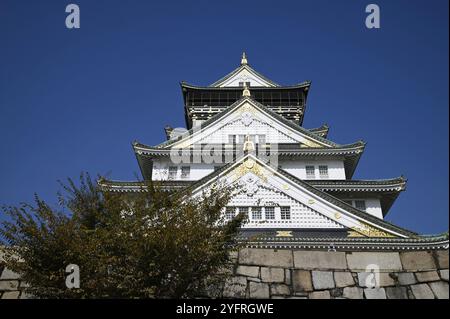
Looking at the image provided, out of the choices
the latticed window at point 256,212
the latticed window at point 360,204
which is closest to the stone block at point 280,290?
the latticed window at point 256,212

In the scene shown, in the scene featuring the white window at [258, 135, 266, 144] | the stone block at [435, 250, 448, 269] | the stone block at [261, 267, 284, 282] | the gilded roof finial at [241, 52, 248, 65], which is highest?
the gilded roof finial at [241, 52, 248, 65]

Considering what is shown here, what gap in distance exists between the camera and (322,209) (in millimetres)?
15586

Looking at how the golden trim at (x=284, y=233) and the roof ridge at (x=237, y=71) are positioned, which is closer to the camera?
the golden trim at (x=284, y=233)

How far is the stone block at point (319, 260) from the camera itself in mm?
9492

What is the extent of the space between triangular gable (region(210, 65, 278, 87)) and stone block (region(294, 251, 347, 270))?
83.2 feet

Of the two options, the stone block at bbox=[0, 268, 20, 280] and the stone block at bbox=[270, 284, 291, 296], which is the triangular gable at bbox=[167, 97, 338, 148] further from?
the stone block at bbox=[270, 284, 291, 296]

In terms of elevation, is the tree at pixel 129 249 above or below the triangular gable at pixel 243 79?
below

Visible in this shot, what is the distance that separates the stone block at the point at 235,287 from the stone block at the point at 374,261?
8.96 feet

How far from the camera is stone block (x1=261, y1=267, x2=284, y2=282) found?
30.9ft

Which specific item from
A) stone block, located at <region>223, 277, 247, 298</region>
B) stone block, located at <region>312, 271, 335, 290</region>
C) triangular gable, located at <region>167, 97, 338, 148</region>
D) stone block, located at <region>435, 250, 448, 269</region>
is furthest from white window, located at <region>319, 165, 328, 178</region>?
stone block, located at <region>223, 277, 247, 298</region>

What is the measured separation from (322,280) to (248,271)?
183cm

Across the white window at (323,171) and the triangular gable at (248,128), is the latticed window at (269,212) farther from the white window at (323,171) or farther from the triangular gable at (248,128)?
the triangular gable at (248,128)

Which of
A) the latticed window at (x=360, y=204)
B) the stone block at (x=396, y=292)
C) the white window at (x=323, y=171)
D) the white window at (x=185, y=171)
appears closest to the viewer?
the stone block at (x=396, y=292)
